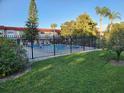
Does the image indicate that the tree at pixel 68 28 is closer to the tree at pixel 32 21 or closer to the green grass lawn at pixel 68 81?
the tree at pixel 32 21

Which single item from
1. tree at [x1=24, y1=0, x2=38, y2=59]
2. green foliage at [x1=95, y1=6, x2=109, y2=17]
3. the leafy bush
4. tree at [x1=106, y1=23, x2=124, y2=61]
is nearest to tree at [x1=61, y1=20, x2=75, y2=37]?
green foliage at [x1=95, y1=6, x2=109, y2=17]

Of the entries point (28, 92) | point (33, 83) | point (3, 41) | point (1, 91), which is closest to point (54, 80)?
point (33, 83)

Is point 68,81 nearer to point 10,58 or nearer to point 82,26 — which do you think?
point 10,58

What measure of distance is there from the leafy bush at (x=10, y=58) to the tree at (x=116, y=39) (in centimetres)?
Answer: 502

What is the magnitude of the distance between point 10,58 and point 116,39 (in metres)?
6.10

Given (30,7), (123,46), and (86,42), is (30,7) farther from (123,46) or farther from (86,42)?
(123,46)

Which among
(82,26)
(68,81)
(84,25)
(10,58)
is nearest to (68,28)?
(82,26)

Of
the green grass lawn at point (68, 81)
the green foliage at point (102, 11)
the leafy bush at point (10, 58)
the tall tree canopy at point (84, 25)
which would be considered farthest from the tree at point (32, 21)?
the green grass lawn at point (68, 81)

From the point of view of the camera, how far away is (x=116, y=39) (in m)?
11.8

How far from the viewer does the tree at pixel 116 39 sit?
38.4ft

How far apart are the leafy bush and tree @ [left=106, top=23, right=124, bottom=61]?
5.02m

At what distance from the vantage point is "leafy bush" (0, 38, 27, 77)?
870 centimetres

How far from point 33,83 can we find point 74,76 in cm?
176

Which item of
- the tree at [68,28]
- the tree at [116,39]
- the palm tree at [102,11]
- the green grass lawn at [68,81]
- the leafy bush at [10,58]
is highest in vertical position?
the palm tree at [102,11]
